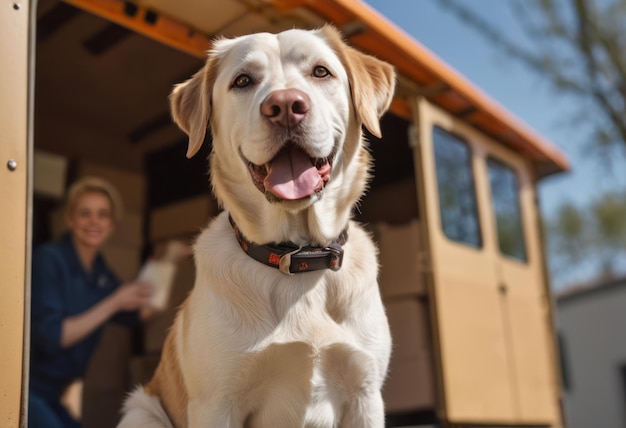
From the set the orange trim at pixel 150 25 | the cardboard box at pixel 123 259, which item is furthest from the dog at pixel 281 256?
the cardboard box at pixel 123 259

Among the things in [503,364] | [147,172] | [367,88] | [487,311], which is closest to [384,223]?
[487,311]

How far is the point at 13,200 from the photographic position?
6.40 feet

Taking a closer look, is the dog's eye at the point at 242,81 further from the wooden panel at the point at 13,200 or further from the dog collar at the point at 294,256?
the wooden panel at the point at 13,200

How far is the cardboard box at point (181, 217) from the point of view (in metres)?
4.79

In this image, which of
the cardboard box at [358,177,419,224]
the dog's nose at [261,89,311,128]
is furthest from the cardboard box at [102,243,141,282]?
the dog's nose at [261,89,311,128]

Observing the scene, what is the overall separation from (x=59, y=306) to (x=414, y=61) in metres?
2.20

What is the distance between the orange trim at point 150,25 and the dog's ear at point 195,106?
2.06ft

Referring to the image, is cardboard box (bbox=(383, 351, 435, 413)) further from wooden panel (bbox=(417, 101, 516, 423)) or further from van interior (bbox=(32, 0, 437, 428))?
wooden panel (bbox=(417, 101, 516, 423))

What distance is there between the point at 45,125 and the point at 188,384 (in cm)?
350

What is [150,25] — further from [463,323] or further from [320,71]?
[463,323]

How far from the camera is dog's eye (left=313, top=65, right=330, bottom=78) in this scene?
1.97 meters

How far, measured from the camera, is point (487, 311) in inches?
161

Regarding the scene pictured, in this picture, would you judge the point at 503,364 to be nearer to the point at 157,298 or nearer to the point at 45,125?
the point at 157,298

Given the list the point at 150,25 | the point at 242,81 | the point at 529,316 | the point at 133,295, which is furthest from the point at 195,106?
the point at 529,316
